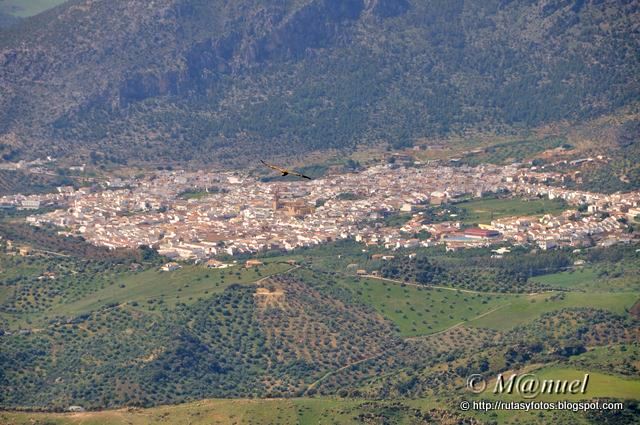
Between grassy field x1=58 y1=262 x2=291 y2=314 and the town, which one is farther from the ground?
grassy field x1=58 y1=262 x2=291 y2=314

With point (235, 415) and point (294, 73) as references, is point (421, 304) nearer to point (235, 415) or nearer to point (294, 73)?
point (235, 415)

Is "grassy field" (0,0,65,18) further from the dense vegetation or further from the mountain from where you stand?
the dense vegetation

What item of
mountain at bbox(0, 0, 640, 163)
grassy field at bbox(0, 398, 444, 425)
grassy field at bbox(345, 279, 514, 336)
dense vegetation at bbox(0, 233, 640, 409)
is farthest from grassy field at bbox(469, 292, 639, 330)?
mountain at bbox(0, 0, 640, 163)

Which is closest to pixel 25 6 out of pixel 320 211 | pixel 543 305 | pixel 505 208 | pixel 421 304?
pixel 320 211

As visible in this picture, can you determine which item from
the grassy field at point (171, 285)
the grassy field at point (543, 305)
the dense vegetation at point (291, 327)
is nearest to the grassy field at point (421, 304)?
the dense vegetation at point (291, 327)

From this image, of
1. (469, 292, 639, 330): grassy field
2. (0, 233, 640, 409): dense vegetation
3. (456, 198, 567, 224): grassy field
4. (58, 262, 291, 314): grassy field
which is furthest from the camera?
(456, 198, 567, 224): grassy field

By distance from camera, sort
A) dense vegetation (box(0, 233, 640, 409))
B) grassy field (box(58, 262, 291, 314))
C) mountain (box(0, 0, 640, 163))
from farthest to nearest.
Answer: mountain (box(0, 0, 640, 163)), grassy field (box(58, 262, 291, 314)), dense vegetation (box(0, 233, 640, 409))

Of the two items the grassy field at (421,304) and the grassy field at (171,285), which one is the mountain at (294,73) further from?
the grassy field at (421,304)
